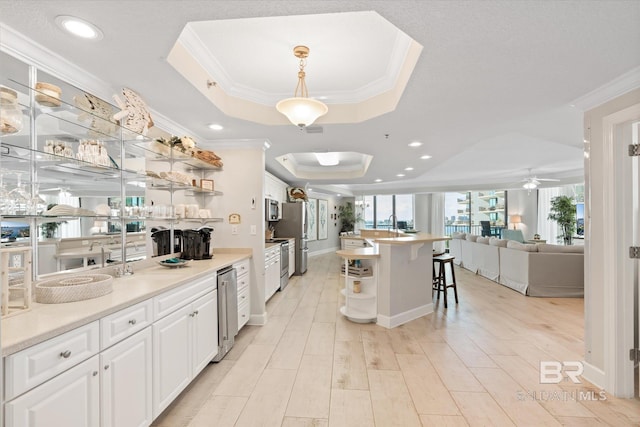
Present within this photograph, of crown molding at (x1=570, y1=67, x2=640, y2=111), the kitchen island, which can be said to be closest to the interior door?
crown molding at (x1=570, y1=67, x2=640, y2=111)

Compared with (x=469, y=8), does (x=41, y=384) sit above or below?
below

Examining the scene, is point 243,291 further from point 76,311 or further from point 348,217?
point 348,217

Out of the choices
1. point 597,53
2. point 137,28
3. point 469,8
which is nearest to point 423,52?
point 469,8

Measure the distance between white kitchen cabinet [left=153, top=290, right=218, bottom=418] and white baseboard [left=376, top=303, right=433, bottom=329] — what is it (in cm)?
209

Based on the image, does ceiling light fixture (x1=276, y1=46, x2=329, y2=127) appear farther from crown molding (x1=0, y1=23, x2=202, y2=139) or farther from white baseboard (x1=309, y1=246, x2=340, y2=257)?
white baseboard (x1=309, y1=246, x2=340, y2=257)

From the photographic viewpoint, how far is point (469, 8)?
1.49 m

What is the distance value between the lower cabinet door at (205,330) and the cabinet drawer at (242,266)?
0.59 meters

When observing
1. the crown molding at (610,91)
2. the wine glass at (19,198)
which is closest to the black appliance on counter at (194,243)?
the wine glass at (19,198)

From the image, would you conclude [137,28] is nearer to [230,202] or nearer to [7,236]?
[7,236]

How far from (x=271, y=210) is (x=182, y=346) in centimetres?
395

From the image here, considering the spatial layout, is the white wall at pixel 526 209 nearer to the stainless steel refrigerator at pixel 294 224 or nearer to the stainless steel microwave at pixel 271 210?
the stainless steel refrigerator at pixel 294 224

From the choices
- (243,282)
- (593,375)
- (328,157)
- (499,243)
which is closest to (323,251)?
(328,157)

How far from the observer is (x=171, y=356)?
2074mm

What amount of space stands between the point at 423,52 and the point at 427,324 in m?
3.28
